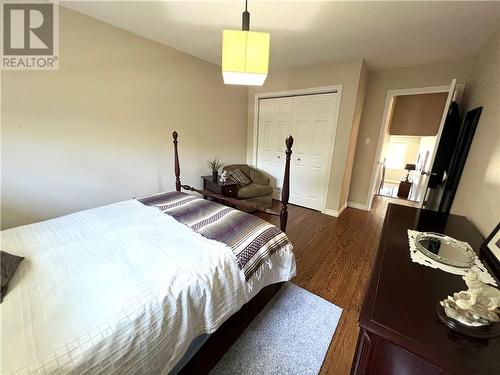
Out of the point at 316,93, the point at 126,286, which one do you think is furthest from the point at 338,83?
the point at 126,286

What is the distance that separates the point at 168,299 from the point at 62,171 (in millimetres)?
2074

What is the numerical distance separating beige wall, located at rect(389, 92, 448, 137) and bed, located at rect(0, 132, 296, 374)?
4.42 metres

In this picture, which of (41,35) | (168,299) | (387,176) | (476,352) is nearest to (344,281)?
(476,352)

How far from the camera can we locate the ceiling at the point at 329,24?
5.68 ft

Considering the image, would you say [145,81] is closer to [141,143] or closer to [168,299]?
[141,143]

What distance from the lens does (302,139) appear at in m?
3.61

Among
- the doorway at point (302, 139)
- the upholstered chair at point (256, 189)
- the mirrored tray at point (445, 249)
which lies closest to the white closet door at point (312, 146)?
the doorway at point (302, 139)

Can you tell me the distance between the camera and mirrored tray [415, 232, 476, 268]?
36.2 inches

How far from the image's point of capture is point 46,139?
194 centimetres

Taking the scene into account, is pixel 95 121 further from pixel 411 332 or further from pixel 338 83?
pixel 338 83

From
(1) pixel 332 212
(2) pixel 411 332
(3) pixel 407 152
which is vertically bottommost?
(1) pixel 332 212

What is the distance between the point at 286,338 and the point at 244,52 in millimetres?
1972

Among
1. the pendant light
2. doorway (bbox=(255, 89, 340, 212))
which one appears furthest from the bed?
doorway (bbox=(255, 89, 340, 212))

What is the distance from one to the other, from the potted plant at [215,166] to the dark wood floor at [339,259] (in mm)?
1048
